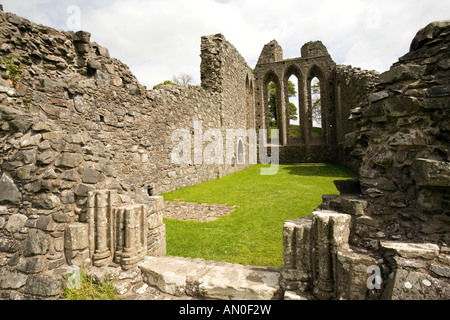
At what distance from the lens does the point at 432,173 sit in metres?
2.19

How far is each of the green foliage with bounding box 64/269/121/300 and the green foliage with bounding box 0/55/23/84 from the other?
4.00 meters

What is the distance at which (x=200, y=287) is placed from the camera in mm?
2600

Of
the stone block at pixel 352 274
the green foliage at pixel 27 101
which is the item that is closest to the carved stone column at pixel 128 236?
the stone block at pixel 352 274

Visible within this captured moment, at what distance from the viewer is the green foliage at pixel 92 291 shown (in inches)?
103

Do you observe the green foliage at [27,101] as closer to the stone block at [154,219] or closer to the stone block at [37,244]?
the stone block at [37,244]

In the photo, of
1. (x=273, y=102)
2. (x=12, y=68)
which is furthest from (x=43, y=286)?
(x=273, y=102)

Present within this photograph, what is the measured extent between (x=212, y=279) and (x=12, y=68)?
17.0 ft
